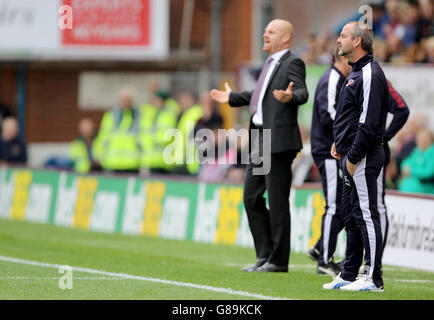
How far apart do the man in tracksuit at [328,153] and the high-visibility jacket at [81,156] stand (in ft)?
37.6

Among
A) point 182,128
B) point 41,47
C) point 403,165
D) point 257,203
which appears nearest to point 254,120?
point 257,203

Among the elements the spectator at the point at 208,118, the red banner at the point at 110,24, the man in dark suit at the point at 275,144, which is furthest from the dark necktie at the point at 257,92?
the red banner at the point at 110,24

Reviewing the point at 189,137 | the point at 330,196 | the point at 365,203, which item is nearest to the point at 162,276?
the point at 330,196

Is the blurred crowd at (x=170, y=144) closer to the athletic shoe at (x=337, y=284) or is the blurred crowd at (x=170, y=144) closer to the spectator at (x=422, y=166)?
the spectator at (x=422, y=166)

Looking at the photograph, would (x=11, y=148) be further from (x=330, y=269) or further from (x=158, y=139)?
(x=330, y=269)

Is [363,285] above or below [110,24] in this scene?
below

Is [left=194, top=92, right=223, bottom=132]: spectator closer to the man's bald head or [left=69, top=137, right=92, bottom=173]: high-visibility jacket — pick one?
[left=69, top=137, right=92, bottom=173]: high-visibility jacket

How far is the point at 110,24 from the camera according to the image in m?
26.3

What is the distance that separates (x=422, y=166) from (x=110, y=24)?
11.5 meters

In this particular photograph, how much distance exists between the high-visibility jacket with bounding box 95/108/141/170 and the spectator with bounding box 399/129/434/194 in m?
6.11

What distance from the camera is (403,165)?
17.5m

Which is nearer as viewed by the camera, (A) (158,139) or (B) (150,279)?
(B) (150,279)

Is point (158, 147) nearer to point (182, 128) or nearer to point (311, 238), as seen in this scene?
point (182, 128)

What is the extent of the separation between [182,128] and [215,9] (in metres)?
8.14
